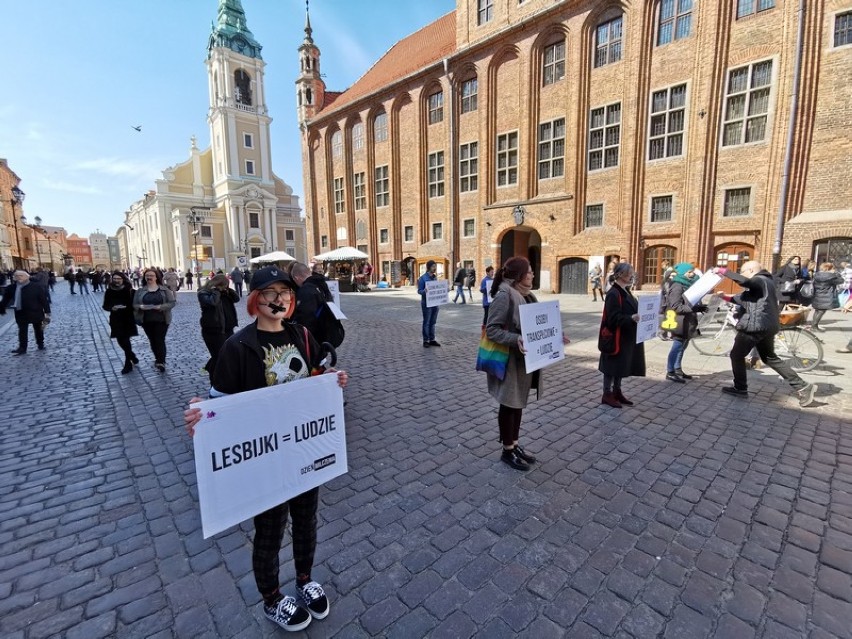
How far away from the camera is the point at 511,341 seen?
139 inches

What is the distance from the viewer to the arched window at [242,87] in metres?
60.6

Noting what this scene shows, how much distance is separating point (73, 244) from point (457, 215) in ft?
538

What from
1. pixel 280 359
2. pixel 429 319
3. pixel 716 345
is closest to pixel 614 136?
pixel 716 345

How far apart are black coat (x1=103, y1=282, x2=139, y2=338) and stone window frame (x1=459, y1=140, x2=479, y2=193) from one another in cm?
2296

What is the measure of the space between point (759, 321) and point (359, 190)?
33.4 m

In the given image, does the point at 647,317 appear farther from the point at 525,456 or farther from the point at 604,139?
the point at 604,139

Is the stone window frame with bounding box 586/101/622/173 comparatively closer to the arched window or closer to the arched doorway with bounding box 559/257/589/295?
the arched doorway with bounding box 559/257/589/295

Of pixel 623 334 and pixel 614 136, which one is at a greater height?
pixel 614 136

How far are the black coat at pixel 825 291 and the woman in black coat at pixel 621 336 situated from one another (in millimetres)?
7570

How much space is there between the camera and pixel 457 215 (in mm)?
28219

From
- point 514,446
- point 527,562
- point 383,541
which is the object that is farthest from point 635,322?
point 383,541

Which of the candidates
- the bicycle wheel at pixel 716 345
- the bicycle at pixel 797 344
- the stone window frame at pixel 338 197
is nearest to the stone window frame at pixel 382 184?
the stone window frame at pixel 338 197

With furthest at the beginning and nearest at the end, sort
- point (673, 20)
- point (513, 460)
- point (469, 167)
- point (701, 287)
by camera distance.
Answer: point (469, 167) < point (673, 20) < point (701, 287) < point (513, 460)

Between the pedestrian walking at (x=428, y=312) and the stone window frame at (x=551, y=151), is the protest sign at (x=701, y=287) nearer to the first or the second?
the pedestrian walking at (x=428, y=312)
